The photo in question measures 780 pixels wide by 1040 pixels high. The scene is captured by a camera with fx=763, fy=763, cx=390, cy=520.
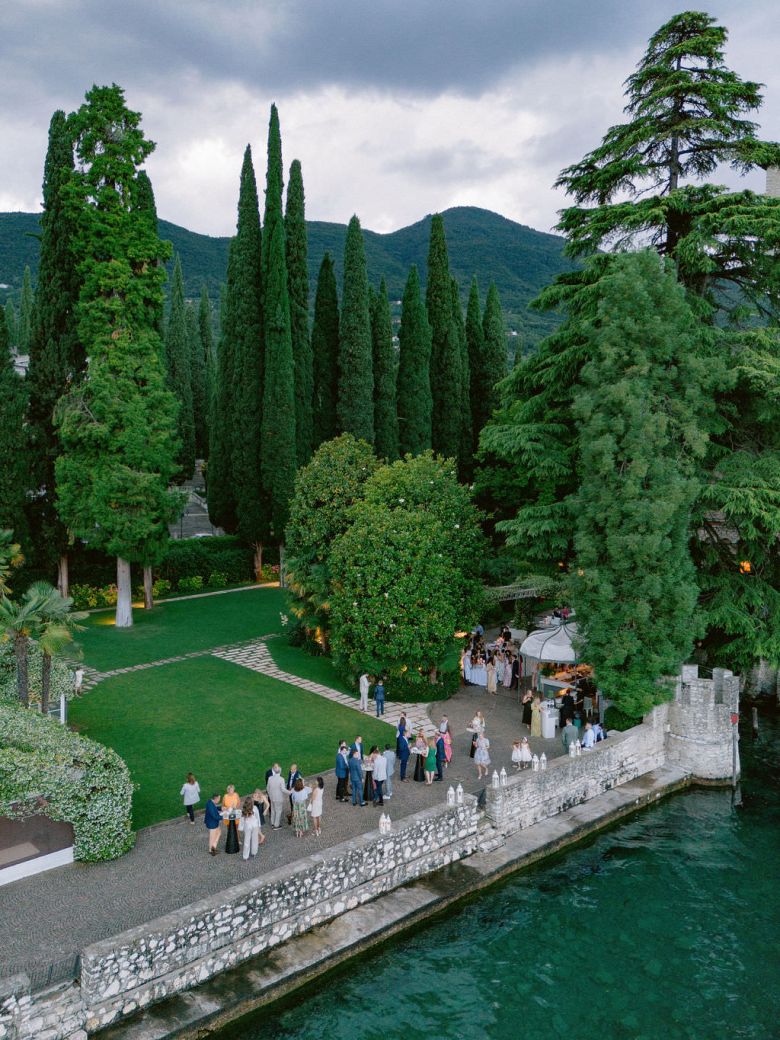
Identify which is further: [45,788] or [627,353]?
[627,353]

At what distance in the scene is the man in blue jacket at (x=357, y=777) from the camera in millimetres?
15852

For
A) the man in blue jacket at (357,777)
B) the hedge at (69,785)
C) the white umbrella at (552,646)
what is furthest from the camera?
the white umbrella at (552,646)

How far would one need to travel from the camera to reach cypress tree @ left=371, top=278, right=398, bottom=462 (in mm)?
43406

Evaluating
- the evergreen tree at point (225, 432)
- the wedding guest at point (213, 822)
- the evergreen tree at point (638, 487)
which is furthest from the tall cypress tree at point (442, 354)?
the wedding guest at point (213, 822)

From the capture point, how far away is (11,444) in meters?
28.6

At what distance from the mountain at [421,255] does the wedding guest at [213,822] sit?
3807 inches

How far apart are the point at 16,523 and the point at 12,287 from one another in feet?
366

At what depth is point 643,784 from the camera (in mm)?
18719

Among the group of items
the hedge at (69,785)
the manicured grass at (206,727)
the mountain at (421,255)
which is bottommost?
the manicured grass at (206,727)

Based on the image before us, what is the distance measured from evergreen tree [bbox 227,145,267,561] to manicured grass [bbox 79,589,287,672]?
15.4ft

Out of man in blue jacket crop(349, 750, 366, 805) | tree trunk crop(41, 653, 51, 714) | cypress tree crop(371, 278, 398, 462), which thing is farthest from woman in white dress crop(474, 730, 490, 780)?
cypress tree crop(371, 278, 398, 462)

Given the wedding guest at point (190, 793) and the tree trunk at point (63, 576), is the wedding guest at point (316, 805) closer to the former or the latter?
the wedding guest at point (190, 793)

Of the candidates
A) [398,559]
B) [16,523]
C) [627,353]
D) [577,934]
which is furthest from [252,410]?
[577,934]

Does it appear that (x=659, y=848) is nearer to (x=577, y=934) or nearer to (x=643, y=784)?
(x=643, y=784)
